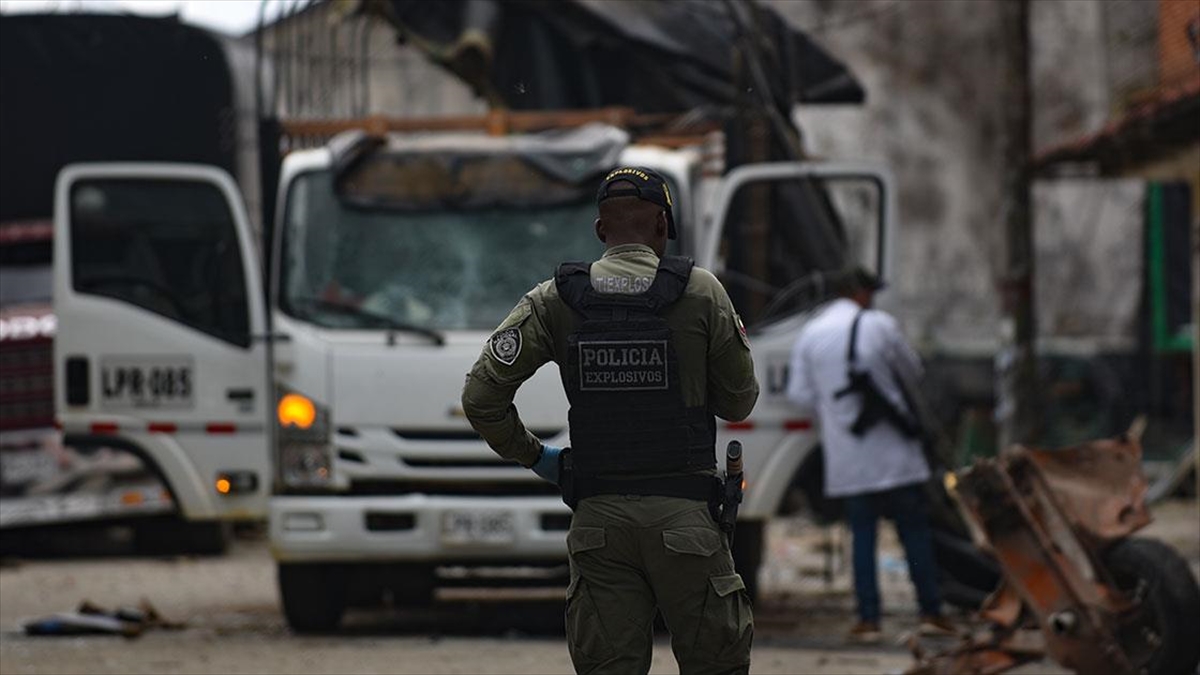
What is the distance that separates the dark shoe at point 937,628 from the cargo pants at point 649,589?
4.55 m

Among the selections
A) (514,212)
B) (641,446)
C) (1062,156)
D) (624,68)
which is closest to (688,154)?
(514,212)

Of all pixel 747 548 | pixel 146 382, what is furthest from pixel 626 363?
pixel 146 382

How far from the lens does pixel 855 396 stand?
32.9 ft

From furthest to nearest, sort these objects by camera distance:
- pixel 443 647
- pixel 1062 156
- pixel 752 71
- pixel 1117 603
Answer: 1. pixel 1062 156
2. pixel 752 71
3. pixel 443 647
4. pixel 1117 603

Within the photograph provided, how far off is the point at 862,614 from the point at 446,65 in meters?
3.94

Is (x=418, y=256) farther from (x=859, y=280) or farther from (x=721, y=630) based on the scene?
(x=721, y=630)

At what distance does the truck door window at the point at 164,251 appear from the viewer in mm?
10312

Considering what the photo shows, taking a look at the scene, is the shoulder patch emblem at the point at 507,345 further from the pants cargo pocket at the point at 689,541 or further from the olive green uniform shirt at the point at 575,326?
the pants cargo pocket at the point at 689,541

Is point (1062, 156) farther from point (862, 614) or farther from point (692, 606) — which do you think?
point (692, 606)

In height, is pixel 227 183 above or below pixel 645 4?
below

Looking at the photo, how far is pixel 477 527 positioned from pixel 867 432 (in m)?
1.86

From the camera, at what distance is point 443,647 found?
969 cm

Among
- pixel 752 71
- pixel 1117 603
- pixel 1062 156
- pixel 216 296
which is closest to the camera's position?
pixel 1117 603

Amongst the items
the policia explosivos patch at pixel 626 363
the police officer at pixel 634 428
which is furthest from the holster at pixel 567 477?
the policia explosivos patch at pixel 626 363
